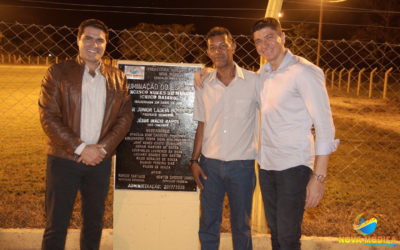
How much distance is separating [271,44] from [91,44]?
1.43 meters

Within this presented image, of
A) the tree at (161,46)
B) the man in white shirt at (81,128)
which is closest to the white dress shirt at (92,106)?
the man in white shirt at (81,128)

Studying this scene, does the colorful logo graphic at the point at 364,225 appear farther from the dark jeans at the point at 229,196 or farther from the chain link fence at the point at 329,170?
the dark jeans at the point at 229,196

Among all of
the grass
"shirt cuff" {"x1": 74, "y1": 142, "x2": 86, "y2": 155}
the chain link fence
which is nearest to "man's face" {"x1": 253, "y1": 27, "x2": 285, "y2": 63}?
the chain link fence

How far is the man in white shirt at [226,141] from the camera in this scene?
129 inches

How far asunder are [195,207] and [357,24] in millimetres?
50206

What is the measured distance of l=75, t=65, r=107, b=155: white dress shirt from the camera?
3.15 meters

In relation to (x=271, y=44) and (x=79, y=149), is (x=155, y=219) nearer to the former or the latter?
(x=79, y=149)

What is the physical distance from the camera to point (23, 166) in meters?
7.11

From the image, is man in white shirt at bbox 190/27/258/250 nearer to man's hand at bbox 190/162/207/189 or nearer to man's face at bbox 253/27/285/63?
man's hand at bbox 190/162/207/189

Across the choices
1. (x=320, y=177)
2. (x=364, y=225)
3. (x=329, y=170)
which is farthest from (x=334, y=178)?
(x=320, y=177)

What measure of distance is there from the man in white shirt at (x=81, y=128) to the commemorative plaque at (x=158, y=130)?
338 mm

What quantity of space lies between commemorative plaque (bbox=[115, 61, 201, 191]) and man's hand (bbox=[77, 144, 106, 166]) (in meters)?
0.56

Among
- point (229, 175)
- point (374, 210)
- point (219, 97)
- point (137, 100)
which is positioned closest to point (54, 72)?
point (137, 100)

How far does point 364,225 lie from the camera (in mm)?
4762
